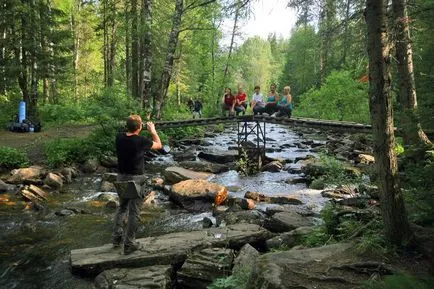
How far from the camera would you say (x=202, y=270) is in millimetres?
6199

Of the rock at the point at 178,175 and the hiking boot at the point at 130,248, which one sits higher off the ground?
the rock at the point at 178,175

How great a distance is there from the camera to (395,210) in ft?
16.5

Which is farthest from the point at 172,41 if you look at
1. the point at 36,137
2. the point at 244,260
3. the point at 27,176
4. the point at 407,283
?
the point at 407,283

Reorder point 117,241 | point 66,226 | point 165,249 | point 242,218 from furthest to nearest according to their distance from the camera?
point 242,218, point 66,226, point 117,241, point 165,249

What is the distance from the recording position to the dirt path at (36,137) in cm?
1503

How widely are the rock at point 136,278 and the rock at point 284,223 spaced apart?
9.84 feet

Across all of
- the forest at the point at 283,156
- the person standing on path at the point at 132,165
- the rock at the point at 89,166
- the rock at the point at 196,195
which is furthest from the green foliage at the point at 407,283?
the rock at the point at 89,166

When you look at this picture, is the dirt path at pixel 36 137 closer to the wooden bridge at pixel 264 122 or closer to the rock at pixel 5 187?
the rock at pixel 5 187

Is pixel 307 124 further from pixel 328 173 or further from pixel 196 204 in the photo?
pixel 196 204

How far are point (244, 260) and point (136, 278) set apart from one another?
1.61 m

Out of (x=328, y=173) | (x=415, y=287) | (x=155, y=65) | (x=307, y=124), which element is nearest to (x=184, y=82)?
(x=155, y=65)

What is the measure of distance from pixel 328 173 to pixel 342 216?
644 cm

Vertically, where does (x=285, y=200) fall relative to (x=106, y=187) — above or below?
below

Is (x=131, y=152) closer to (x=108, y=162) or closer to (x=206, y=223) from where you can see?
(x=206, y=223)
